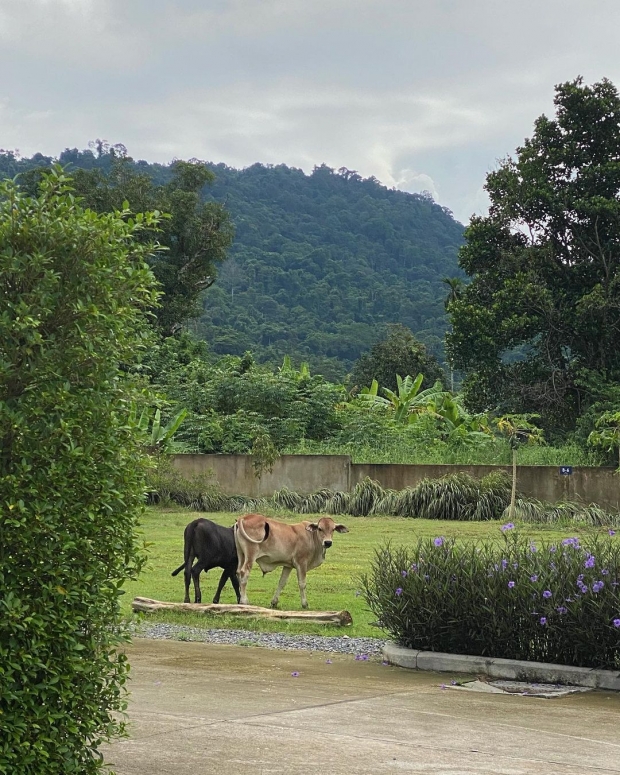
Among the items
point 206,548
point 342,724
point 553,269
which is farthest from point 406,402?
point 342,724

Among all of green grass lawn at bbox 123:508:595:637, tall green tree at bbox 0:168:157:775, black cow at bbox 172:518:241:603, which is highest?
tall green tree at bbox 0:168:157:775

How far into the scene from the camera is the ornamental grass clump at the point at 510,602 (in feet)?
30.1

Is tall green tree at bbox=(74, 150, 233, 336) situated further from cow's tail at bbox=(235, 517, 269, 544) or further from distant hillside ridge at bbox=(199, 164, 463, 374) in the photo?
cow's tail at bbox=(235, 517, 269, 544)

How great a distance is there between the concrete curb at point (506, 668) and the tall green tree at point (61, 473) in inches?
198

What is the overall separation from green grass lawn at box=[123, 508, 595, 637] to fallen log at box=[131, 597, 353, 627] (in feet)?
0.28

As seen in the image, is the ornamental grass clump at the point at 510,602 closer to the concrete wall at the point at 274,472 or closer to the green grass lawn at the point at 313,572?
the green grass lawn at the point at 313,572

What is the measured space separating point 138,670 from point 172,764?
138 inches

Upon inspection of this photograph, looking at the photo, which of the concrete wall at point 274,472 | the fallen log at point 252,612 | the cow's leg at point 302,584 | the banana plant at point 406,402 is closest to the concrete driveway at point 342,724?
the fallen log at point 252,612

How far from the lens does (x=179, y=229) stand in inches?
1957

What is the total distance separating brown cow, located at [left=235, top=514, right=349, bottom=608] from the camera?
44.1 feet

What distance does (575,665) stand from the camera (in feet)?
30.6

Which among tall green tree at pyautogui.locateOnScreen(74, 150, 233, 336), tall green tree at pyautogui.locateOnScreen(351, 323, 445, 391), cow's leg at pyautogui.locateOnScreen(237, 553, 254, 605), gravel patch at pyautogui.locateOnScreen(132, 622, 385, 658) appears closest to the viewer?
gravel patch at pyautogui.locateOnScreen(132, 622, 385, 658)

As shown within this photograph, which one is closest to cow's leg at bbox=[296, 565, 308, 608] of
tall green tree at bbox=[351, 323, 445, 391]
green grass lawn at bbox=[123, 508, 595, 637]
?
green grass lawn at bbox=[123, 508, 595, 637]

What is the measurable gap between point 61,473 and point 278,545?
8829mm
